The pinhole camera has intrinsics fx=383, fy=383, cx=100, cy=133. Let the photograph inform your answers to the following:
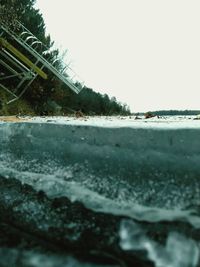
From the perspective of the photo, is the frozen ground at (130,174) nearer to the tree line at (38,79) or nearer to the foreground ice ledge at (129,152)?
the foreground ice ledge at (129,152)

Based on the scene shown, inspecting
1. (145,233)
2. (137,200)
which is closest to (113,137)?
(137,200)

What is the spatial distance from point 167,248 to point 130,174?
0.95 feet

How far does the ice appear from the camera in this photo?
3.24 ft

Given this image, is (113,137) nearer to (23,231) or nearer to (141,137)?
(141,137)

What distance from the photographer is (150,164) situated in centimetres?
121

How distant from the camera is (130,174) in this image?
1242mm

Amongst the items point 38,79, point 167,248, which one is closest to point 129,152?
point 167,248

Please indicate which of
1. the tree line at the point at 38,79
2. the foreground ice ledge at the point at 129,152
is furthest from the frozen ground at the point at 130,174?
the tree line at the point at 38,79

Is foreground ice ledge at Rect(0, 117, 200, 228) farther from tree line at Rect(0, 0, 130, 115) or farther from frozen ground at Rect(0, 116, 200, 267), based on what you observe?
tree line at Rect(0, 0, 130, 115)

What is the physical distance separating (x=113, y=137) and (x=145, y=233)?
0.36m

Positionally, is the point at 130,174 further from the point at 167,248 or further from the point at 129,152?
the point at 167,248

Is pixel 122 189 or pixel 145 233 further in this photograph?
pixel 122 189

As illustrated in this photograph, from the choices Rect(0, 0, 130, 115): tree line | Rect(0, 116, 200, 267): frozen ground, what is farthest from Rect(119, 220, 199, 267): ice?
Rect(0, 0, 130, 115): tree line

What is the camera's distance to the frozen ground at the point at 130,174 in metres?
1.08
